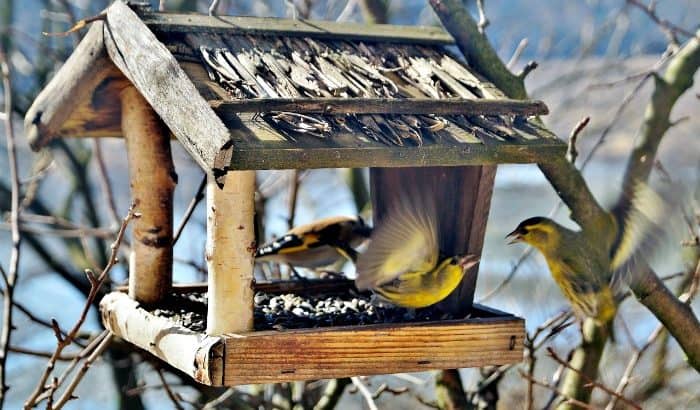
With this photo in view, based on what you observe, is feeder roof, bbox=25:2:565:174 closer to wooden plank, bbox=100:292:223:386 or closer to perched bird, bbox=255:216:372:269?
wooden plank, bbox=100:292:223:386

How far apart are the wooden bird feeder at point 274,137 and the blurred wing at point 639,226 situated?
1.29ft

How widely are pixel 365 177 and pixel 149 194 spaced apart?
2618 millimetres

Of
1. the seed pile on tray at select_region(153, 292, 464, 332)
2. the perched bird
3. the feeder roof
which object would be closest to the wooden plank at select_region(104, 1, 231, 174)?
the feeder roof

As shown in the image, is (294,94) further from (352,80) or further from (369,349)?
(369,349)

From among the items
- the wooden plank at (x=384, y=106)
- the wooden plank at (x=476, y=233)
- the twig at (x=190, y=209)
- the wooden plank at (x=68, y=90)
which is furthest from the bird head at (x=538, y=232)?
the wooden plank at (x=68, y=90)

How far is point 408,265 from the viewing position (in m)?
2.97

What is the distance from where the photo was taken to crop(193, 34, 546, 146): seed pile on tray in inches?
99.3

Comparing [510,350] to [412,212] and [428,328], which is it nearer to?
[428,328]

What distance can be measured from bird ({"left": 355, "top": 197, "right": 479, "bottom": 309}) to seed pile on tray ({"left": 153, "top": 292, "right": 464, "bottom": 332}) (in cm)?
9

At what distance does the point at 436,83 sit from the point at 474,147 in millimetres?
387

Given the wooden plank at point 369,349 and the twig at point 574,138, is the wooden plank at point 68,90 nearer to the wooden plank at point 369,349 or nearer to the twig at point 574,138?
the wooden plank at point 369,349

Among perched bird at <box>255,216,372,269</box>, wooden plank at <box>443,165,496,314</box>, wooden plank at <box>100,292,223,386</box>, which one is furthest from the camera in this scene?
perched bird at <box>255,216,372,269</box>

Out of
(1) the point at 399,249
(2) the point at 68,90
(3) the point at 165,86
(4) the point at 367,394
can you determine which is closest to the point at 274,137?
(3) the point at 165,86

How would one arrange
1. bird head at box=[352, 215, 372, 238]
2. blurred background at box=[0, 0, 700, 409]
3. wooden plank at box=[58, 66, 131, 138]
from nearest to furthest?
1. wooden plank at box=[58, 66, 131, 138]
2. bird head at box=[352, 215, 372, 238]
3. blurred background at box=[0, 0, 700, 409]
